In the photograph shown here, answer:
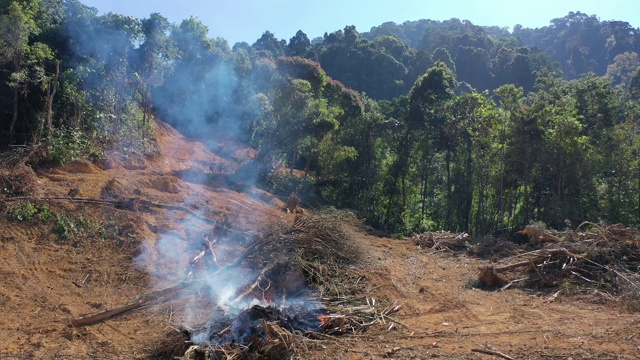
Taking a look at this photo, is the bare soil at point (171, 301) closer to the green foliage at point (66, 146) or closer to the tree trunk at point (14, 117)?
the green foliage at point (66, 146)

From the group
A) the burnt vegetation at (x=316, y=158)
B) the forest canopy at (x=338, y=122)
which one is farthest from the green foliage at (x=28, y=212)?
the forest canopy at (x=338, y=122)

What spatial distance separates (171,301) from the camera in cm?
642

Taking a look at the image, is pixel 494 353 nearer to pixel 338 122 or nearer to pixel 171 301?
pixel 171 301

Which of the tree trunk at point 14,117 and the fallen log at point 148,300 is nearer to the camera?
the fallen log at point 148,300

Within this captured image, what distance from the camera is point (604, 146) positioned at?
44.9 feet

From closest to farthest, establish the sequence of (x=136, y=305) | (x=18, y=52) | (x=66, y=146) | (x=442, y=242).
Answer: (x=136, y=305) → (x=18, y=52) → (x=66, y=146) → (x=442, y=242)

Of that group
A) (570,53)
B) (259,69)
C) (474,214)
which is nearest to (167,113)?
(259,69)

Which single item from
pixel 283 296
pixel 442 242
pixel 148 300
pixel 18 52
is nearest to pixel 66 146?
pixel 18 52

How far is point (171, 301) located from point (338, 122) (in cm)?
1146

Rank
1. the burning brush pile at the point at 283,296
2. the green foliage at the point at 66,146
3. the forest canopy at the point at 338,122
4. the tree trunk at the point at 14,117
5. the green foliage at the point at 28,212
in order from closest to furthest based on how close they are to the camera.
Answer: the burning brush pile at the point at 283,296
the green foliage at the point at 28,212
the tree trunk at the point at 14,117
the green foliage at the point at 66,146
the forest canopy at the point at 338,122

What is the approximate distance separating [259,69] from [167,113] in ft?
22.7

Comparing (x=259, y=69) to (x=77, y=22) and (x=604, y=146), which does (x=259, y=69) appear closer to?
(x=77, y=22)

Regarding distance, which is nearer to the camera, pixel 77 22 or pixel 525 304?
pixel 525 304

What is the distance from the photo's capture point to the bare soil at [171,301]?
501 cm
